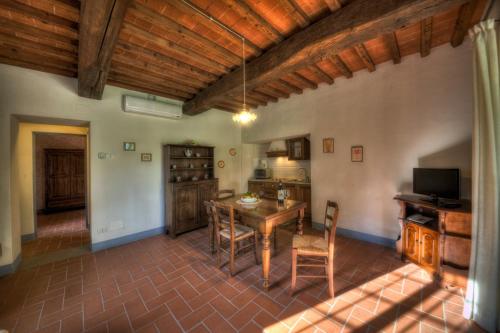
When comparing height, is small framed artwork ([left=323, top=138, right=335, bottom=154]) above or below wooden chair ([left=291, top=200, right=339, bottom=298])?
above

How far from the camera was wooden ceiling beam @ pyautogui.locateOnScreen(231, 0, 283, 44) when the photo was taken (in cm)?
174

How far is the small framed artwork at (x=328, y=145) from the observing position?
3.70 meters

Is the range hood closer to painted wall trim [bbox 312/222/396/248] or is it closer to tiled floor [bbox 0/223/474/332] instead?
painted wall trim [bbox 312/222/396/248]

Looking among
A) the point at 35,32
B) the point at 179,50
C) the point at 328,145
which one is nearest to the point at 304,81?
the point at 328,145

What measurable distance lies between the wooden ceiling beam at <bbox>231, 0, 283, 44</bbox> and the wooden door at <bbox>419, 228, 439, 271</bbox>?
301cm

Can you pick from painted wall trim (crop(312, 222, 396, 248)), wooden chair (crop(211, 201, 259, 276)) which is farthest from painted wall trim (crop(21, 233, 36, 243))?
painted wall trim (crop(312, 222, 396, 248))

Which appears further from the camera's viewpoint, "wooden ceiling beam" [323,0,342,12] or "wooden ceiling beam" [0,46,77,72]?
"wooden ceiling beam" [0,46,77,72]

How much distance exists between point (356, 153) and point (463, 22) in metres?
1.96

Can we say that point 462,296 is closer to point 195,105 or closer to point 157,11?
point 157,11

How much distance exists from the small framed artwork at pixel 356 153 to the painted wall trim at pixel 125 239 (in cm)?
413

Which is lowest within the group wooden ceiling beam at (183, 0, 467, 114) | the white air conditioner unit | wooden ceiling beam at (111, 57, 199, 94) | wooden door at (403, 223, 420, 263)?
wooden door at (403, 223, 420, 263)

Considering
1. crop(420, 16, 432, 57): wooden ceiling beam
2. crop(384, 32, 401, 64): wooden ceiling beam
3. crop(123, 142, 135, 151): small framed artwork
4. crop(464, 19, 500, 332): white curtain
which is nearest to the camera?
crop(464, 19, 500, 332): white curtain

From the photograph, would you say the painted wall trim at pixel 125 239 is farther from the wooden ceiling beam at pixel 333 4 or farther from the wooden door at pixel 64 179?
the wooden ceiling beam at pixel 333 4

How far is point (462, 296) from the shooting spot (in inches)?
77.1
